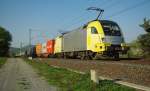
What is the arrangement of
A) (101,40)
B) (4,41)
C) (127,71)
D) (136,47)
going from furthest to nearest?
(4,41)
(136,47)
(101,40)
(127,71)

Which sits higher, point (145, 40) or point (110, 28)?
point (110, 28)

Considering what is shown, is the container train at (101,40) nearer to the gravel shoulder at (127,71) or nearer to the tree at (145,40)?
the tree at (145,40)

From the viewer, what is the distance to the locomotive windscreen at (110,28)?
89.9 ft

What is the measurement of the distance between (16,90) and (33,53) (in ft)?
243

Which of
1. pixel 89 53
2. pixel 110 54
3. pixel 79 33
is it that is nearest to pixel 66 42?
pixel 79 33

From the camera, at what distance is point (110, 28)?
91.1 ft

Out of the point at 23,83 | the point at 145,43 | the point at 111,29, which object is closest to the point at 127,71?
the point at 23,83

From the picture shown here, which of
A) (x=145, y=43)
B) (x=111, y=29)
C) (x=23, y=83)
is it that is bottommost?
(x=23, y=83)

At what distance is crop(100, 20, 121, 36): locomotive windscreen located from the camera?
2741 centimetres

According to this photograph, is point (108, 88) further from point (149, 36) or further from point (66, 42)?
point (66, 42)

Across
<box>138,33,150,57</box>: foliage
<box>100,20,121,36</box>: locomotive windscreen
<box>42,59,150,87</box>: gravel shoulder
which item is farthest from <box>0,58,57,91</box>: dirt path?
<box>138,33,150,57</box>: foliage

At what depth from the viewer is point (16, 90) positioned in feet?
37.8

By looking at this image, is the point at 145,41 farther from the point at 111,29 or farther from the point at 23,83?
the point at 23,83

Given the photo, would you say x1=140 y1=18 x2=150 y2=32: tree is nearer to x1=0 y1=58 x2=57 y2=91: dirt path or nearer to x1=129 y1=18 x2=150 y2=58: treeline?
x1=129 y1=18 x2=150 y2=58: treeline
